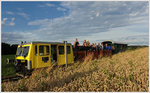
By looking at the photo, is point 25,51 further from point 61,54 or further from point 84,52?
point 84,52

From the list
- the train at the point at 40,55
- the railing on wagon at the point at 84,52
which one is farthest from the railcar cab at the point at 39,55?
the railing on wagon at the point at 84,52

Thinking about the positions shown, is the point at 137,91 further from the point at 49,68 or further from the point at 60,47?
the point at 60,47

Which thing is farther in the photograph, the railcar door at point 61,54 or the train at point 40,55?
the railcar door at point 61,54

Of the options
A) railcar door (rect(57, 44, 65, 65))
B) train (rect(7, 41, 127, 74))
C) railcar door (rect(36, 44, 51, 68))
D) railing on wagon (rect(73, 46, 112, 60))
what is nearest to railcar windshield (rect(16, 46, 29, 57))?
train (rect(7, 41, 127, 74))

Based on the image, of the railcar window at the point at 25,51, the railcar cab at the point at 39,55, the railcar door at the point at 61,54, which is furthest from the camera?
the railcar door at the point at 61,54

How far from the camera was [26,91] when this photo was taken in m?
4.64

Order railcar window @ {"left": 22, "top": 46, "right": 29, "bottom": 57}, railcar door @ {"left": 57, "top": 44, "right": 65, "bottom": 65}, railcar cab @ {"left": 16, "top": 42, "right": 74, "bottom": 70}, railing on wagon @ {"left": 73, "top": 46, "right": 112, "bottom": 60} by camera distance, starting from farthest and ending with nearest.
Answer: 1. railing on wagon @ {"left": 73, "top": 46, "right": 112, "bottom": 60}
2. railcar door @ {"left": 57, "top": 44, "right": 65, "bottom": 65}
3. railcar window @ {"left": 22, "top": 46, "right": 29, "bottom": 57}
4. railcar cab @ {"left": 16, "top": 42, "right": 74, "bottom": 70}

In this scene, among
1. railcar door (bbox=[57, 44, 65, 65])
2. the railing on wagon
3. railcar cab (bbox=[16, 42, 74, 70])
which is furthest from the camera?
the railing on wagon

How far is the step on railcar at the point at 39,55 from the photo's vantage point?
717cm

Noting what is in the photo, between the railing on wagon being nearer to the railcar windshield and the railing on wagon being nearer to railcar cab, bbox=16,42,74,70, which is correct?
railcar cab, bbox=16,42,74,70

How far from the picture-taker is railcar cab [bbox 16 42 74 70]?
7.17 m

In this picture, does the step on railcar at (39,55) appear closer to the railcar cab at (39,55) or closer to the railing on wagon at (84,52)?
the railcar cab at (39,55)

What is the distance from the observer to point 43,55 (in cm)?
759

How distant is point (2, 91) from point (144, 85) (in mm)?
5048
